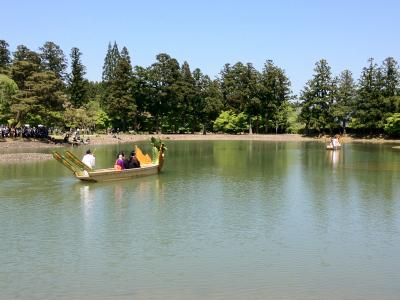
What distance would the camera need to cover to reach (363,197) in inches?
896

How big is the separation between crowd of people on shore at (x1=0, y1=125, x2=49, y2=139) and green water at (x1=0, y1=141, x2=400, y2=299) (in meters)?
31.5

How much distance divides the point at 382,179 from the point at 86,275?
2184 cm

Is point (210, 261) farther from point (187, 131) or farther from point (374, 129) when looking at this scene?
point (187, 131)

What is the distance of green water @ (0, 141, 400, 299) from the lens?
1105cm

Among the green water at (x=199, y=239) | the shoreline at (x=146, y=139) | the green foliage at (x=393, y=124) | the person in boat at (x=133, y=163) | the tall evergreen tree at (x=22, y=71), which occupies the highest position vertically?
the tall evergreen tree at (x=22, y=71)

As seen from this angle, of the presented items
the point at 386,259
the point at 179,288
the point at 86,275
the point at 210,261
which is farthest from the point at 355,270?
the point at 86,275

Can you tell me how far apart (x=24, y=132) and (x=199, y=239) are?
162ft

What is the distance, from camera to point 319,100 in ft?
274

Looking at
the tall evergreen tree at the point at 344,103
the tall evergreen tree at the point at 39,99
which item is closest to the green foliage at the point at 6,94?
the tall evergreen tree at the point at 39,99

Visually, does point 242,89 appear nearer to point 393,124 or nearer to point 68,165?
point 393,124

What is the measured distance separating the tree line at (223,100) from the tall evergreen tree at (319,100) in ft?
0.53

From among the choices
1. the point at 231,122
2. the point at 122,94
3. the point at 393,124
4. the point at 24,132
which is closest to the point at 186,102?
the point at 231,122

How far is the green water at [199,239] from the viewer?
11047 millimetres

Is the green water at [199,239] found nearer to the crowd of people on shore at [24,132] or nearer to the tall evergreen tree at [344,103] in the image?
the crowd of people on shore at [24,132]
